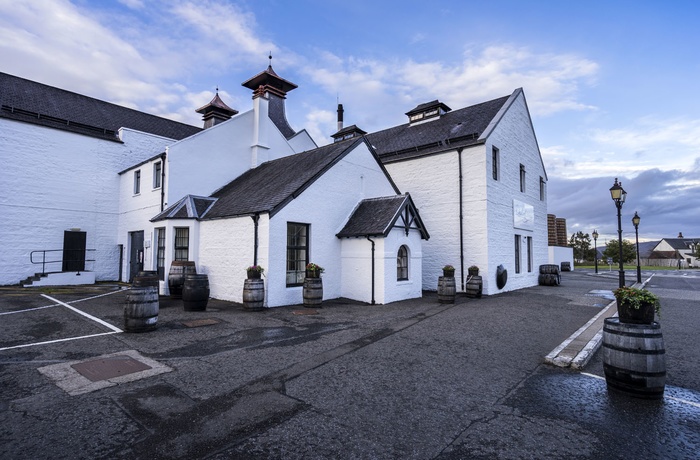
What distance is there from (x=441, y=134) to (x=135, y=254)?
17.2m

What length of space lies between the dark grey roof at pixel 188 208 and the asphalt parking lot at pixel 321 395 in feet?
20.6

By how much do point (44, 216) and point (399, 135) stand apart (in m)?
19.7

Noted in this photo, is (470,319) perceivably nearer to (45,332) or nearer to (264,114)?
(45,332)

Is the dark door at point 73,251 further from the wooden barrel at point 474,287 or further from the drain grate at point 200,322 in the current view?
the wooden barrel at point 474,287

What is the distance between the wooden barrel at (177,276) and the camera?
13344mm

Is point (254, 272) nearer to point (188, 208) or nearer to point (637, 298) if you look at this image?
point (188, 208)

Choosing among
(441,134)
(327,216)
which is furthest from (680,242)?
(327,216)

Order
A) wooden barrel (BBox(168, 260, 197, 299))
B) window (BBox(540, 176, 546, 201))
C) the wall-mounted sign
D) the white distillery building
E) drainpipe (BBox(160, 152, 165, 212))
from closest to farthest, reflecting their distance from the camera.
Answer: the white distillery building → wooden barrel (BBox(168, 260, 197, 299)) → drainpipe (BBox(160, 152, 165, 212)) → the wall-mounted sign → window (BBox(540, 176, 546, 201))

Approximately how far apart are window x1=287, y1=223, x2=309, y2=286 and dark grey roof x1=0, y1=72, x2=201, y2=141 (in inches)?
553

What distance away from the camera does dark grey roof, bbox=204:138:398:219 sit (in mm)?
12680

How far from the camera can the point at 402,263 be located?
1438cm

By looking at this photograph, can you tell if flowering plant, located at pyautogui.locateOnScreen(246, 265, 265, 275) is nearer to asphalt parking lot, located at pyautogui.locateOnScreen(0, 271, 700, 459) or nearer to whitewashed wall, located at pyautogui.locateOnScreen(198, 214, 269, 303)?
whitewashed wall, located at pyautogui.locateOnScreen(198, 214, 269, 303)

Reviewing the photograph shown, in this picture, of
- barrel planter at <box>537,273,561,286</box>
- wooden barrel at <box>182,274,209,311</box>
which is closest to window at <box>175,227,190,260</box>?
wooden barrel at <box>182,274,209,311</box>

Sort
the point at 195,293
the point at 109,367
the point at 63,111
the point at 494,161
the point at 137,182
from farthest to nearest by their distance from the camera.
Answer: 1. the point at 63,111
2. the point at 137,182
3. the point at 494,161
4. the point at 195,293
5. the point at 109,367
